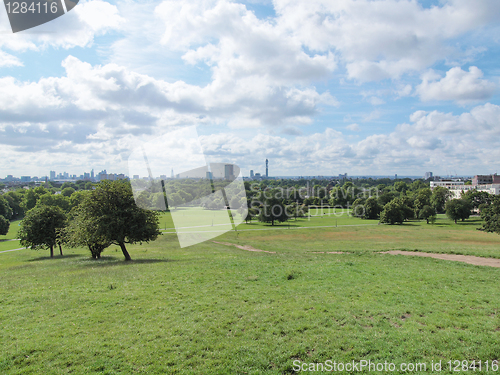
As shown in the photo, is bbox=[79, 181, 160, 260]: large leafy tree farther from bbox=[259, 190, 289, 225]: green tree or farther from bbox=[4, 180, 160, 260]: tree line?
bbox=[259, 190, 289, 225]: green tree

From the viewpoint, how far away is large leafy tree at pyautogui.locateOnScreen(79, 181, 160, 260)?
21.4 meters

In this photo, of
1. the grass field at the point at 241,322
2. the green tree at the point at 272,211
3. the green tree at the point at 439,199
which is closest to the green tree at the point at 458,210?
the green tree at the point at 439,199

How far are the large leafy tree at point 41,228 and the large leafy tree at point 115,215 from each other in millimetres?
10455

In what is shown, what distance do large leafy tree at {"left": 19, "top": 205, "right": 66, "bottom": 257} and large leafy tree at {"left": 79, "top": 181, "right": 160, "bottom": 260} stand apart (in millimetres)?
10455

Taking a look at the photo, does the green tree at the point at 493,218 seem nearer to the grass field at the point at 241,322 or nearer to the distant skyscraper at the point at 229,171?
the grass field at the point at 241,322

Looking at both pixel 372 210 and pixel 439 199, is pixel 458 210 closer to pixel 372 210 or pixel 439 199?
pixel 372 210

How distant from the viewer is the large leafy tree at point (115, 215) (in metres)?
21.4

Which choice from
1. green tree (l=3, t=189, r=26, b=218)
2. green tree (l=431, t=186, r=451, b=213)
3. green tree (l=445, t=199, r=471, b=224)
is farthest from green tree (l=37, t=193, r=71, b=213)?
green tree (l=431, t=186, r=451, b=213)

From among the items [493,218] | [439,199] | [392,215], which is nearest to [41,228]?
[493,218]

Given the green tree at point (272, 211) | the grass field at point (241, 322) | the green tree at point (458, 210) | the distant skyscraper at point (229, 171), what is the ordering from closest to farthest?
the grass field at point (241, 322), the distant skyscraper at point (229, 171), the green tree at point (458, 210), the green tree at point (272, 211)

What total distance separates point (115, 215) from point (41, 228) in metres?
14.2

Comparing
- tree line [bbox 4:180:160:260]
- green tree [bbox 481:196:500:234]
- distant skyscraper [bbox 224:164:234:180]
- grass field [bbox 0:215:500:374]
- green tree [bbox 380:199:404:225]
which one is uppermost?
distant skyscraper [bbox 224:164:234:180]

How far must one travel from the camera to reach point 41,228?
2931 centimetres

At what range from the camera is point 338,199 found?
13600cm
